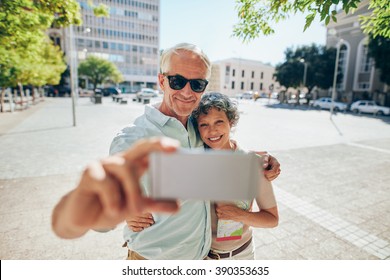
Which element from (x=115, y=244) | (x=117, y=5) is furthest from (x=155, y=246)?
(x=117, y=5)

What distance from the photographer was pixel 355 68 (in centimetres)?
3562

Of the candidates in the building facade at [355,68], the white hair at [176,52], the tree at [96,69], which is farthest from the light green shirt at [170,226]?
the tree at [96,69]

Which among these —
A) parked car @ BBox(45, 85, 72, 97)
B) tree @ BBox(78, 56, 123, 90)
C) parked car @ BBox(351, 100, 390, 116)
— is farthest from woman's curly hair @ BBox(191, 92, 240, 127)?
tree @ BBox(78, 56, 123, 90)

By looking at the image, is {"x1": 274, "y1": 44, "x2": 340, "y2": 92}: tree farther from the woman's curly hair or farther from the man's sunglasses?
the man's sunglasses

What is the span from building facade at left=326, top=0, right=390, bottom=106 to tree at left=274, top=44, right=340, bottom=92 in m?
2.44

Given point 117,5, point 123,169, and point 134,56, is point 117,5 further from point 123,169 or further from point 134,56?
point 123,169

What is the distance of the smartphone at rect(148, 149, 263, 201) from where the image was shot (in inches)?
23.3

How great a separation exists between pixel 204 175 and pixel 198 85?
111 centimetres

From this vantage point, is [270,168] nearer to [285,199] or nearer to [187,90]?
A: [187,90]

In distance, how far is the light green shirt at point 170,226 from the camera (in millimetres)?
1496

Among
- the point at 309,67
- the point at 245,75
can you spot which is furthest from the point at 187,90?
the point at 245,75

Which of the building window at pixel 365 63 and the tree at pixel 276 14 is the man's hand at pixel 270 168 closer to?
the tree at pixel 276 14

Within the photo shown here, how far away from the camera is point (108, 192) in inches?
26.1

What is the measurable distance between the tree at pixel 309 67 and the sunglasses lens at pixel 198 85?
130ft
